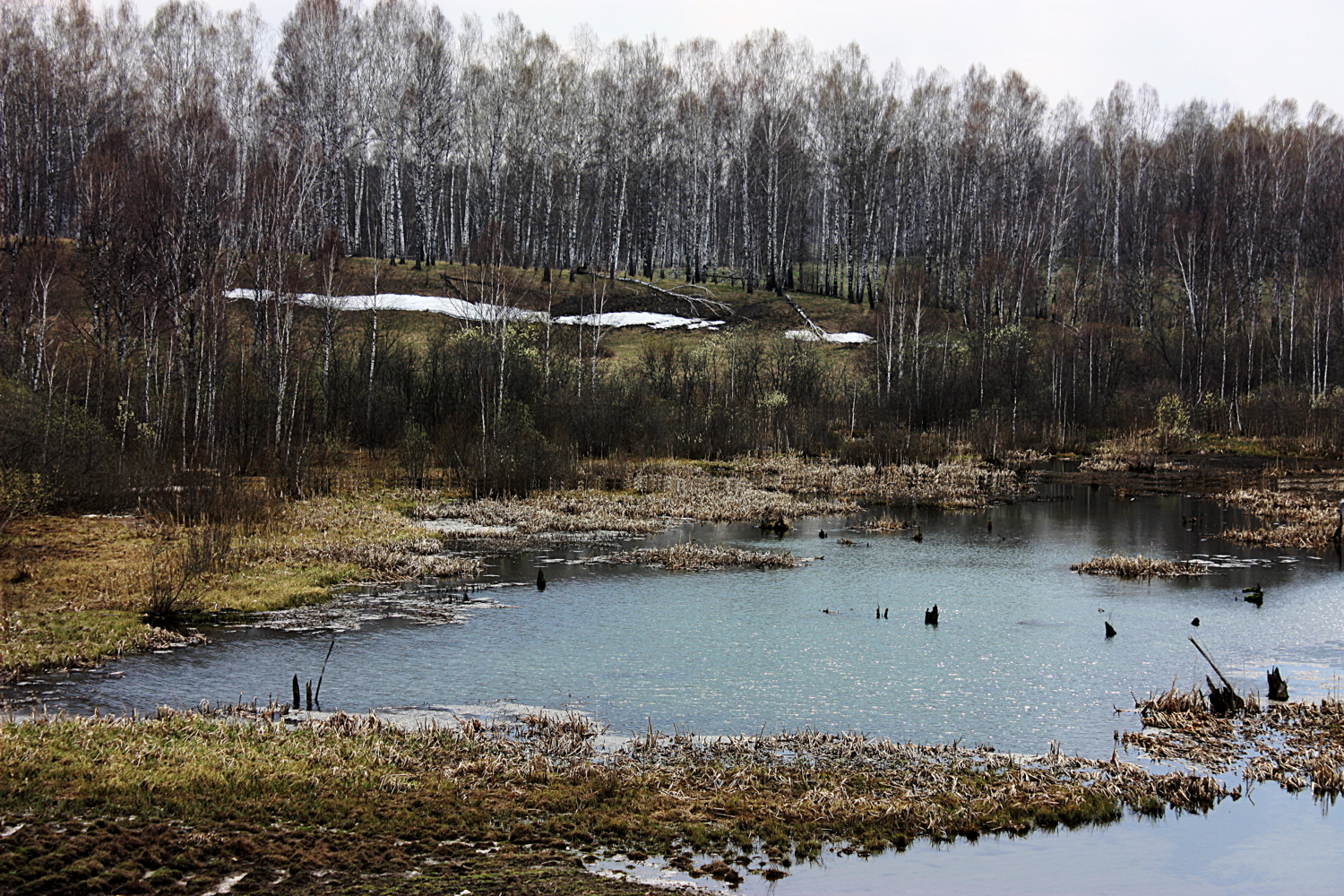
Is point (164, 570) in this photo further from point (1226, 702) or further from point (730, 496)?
point (730, 496)

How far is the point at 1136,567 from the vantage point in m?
19.5

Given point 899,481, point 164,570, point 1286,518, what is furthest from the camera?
point 899,481

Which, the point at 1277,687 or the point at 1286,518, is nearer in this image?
the point at 1277,687

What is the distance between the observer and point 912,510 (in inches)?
1124

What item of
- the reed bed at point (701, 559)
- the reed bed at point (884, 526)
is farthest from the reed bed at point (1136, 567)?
the reed bed at point (701, 559)

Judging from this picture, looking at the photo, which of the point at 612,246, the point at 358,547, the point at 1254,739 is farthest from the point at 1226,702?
the point at 612,246

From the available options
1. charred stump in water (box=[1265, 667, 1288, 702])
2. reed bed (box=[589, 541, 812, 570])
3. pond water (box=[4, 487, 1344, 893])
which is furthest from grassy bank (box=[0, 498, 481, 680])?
charred stump in water (box=[1265, 667, 1288, 702])

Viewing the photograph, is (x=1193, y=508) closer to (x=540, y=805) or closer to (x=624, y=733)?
(x=624, y=733)

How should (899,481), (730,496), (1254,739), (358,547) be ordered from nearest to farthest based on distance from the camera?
(1254,739)
(358,547)
(730,496)
(899,481)

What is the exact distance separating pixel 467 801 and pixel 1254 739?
7.88m

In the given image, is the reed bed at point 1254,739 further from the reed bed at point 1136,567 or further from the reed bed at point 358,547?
the reed bed at point 358,547

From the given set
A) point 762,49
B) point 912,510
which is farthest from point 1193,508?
point 762,49

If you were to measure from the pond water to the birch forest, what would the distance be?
1012 cm

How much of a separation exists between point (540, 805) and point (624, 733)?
7.58ft
